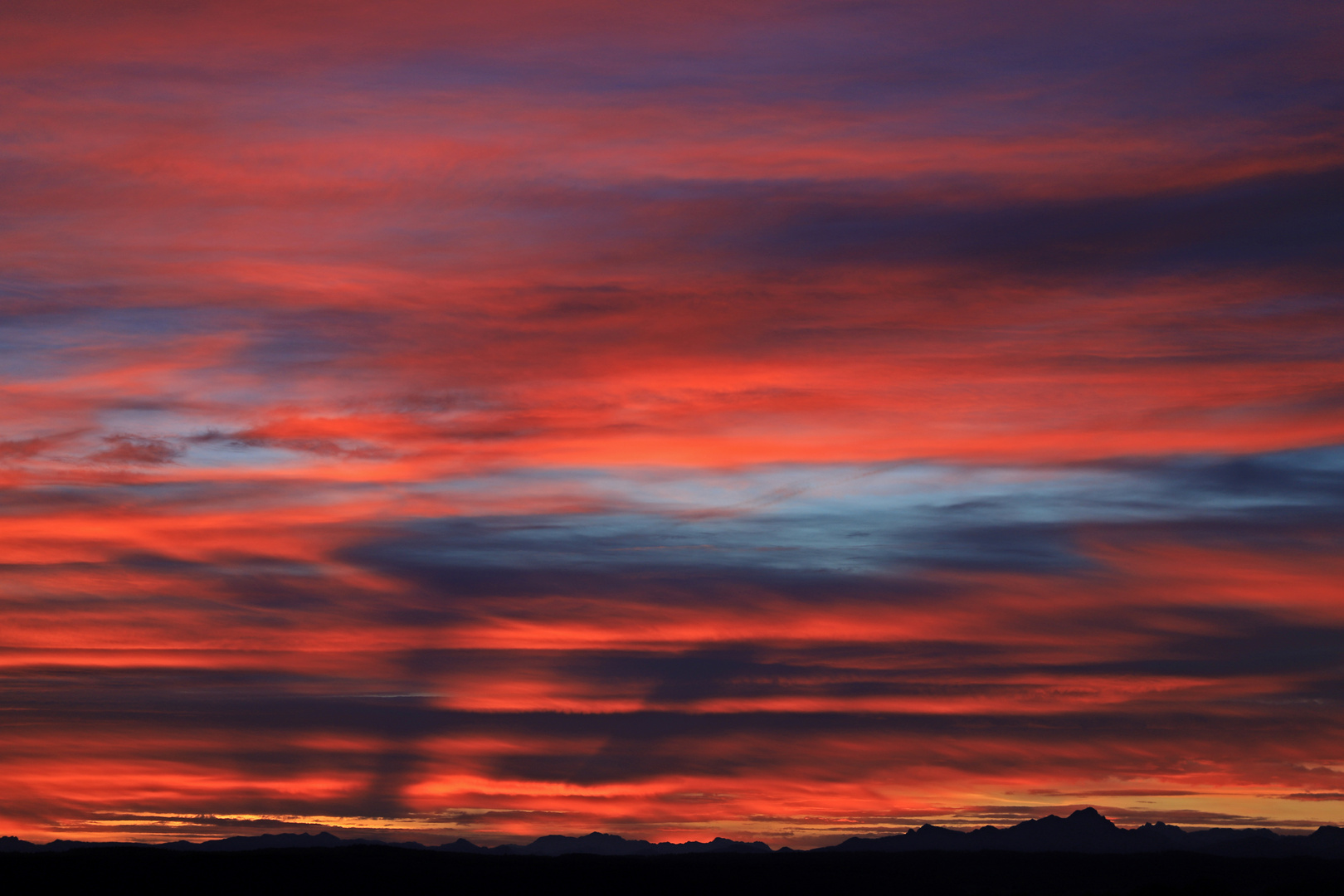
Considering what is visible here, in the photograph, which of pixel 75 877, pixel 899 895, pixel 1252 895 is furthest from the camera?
pixel 899 895

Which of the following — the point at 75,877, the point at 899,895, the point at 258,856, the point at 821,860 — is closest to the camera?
the point at 75,877

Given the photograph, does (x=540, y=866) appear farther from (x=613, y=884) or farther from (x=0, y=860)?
(x=0, y=860)

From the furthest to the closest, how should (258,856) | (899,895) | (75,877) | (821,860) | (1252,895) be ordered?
(821,860) < (899,895) < (1252,895) < (258,856) < (75,877)

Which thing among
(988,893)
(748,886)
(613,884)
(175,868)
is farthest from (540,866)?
(988,893)

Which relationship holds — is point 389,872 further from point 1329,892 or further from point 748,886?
point 1329,892

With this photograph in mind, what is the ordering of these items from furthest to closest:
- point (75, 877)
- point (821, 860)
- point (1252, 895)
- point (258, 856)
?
point (821, 860) < point (1252, 895) < point (258, 856) < point (75, 877)

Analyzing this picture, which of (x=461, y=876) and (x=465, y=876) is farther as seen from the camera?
(x=465, y=876)

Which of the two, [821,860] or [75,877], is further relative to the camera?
[821,860]

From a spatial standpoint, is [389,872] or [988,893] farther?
[988,893]

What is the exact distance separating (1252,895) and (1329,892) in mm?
9504

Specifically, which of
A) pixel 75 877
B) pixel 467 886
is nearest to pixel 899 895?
pixel 467 886

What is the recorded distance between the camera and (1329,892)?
5920 inches

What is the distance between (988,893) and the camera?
172 m

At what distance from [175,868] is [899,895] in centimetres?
8329
